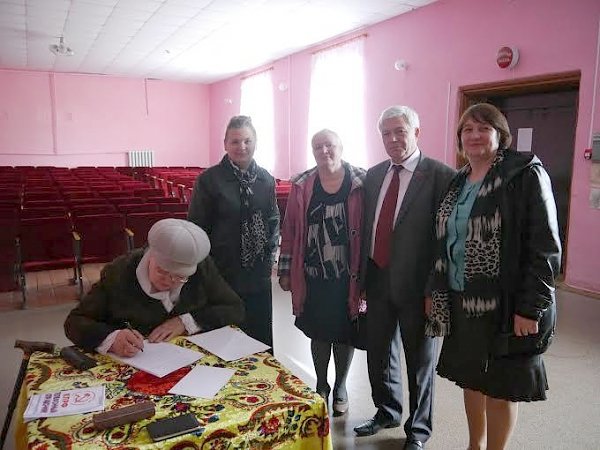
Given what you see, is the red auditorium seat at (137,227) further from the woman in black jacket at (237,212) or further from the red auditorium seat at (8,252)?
the woman in black jacket at (237,212)

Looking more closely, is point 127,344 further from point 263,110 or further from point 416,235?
point 263,110

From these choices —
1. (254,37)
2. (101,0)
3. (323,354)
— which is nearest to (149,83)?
(254,37)

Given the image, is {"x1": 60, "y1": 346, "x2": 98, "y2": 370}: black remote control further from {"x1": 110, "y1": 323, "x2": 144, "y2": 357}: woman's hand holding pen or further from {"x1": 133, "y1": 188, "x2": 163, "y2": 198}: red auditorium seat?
{"x1": 133, "y1": 188, "x2": 163, "y2": 198}: red auditorium seat

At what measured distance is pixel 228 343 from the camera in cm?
155

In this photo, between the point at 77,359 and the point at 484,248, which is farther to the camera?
the point at 484,248

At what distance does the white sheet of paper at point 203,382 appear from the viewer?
4.02 feet

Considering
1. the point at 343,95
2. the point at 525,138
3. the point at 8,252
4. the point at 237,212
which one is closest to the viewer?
the point at 237,212

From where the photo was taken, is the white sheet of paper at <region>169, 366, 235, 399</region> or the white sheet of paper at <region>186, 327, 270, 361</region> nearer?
the white sheet of paper at <region>169, 366, 235, 399</region>

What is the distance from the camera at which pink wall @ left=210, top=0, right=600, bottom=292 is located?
4.45m

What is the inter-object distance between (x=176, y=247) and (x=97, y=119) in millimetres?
12682

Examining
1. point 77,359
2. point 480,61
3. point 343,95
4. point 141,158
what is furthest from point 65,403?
point 141,158

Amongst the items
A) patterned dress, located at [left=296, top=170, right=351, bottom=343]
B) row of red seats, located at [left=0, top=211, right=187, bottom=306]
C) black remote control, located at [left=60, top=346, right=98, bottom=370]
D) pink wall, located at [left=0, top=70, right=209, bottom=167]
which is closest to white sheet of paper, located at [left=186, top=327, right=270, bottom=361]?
black remote control, located at [left=60, top=346, right=98, bottom=370]

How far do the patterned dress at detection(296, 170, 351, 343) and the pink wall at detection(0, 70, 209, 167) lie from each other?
1206cm

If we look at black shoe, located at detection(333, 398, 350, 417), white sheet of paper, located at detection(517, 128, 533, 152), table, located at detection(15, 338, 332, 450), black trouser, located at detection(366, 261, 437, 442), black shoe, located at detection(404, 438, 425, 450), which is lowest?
black shoe, located at detection(333, 398, 350, 417)
